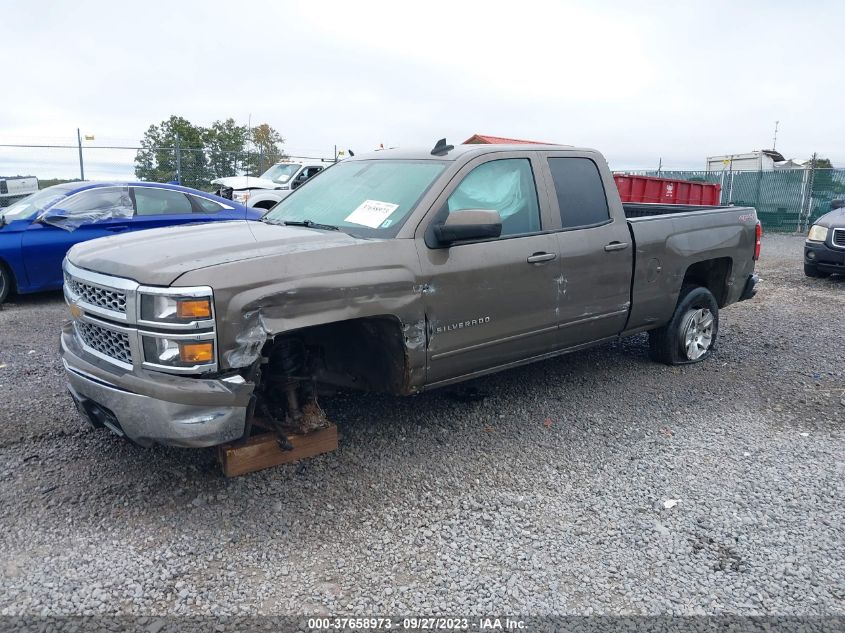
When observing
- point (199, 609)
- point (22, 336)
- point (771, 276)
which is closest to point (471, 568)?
point (199, 609)

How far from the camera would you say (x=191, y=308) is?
3098 millimetres

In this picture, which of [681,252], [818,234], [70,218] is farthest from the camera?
[818,234]

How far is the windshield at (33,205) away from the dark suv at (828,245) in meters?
11.2

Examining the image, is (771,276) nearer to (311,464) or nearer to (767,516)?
(767,516)

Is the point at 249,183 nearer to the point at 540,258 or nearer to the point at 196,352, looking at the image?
the point at 540,258

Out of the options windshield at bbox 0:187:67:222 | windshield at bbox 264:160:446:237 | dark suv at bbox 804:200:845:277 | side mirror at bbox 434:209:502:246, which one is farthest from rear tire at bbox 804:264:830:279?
windshield at bbox 0:187:67:222

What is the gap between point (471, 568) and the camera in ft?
10.1

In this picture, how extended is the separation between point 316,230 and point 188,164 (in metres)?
17.8

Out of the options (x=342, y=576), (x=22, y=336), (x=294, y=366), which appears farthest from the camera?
(x=22, y=336)

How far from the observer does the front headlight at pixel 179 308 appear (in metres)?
3.09

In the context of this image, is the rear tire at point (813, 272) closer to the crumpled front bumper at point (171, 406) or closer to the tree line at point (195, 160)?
the crumpled front bumper at point (171, 406)

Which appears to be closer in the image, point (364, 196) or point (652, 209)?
point (364, 196)

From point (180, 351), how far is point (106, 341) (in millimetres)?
585

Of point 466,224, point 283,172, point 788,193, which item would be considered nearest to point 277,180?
point 283,172
